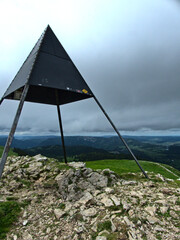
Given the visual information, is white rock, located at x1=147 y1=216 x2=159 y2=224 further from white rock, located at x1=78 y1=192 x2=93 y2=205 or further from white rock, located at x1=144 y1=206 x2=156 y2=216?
white rock, located at x1=78 y1=192 x2=93 y2=205

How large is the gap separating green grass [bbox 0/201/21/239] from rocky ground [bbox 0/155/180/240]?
0.21 m

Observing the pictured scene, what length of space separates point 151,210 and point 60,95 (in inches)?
453

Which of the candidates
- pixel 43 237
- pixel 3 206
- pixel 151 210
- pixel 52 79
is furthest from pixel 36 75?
pixel 151 210

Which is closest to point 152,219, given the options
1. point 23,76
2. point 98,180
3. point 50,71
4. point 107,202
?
point 107,202

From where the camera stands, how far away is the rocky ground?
437 cm

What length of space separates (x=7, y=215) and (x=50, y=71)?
766 centimetres

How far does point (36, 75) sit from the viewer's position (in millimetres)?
7355

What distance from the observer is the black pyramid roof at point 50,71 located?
7504 millimetres

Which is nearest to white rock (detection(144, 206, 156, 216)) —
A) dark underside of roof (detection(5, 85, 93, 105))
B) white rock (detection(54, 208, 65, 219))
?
white rock (detection(54, 208, 65, 219))

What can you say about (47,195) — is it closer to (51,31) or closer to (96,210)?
(96,210)

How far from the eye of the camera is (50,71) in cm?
818

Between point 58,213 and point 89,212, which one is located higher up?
point 89,212

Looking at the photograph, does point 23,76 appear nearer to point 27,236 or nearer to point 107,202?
point 27,236

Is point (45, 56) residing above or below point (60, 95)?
above
